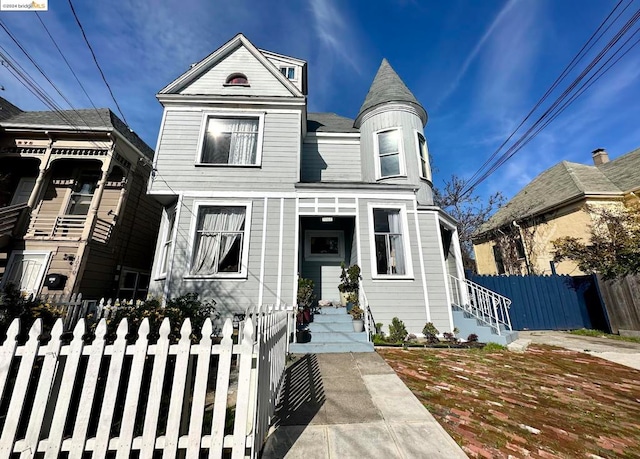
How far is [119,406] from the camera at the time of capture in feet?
9.27

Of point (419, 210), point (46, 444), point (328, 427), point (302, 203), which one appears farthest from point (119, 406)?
point (419, 210)

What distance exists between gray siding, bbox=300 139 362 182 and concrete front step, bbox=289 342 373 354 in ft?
22.3

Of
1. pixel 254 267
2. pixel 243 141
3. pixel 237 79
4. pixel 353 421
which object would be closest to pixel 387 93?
pixel 237 79

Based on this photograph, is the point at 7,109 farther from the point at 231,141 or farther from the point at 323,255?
the point at 323,255

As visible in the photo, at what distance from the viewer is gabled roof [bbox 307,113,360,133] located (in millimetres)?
11325

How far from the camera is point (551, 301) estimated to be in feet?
32.0

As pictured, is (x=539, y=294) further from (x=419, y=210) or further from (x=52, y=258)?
(x=52, y=258)

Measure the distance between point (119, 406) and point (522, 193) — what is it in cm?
2331

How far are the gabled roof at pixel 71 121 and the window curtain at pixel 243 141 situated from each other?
5.94 meters

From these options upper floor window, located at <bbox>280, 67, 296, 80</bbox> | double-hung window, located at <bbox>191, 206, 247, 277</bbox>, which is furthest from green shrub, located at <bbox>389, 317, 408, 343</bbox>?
upper floor window, located at <bbox>280, 67, 296, 80</bbox>

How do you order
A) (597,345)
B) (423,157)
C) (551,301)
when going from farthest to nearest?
(423,157) → (551,301) → (597,345)

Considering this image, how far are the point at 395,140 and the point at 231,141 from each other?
Result: 20.8 feet

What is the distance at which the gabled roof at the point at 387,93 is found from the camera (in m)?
10.1

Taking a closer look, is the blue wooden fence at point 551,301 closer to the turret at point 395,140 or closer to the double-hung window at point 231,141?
the turret at point 395,140
